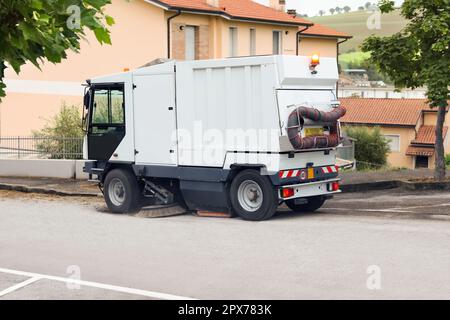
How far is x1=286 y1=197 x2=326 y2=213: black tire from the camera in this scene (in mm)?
15406

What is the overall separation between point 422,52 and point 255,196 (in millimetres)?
7721

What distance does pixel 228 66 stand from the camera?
46.6 ft

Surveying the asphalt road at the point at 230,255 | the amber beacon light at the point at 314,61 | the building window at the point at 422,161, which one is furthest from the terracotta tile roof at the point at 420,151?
the amber beacon light at the point at 314,61

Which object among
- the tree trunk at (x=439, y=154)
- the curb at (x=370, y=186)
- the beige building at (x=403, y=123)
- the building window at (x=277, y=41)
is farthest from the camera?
the beige building at (x=403, y=123)

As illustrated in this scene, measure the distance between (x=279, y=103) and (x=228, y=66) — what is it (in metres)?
1.30

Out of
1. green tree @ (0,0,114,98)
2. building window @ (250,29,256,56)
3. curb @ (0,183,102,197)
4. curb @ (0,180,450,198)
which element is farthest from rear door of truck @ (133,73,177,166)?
building window @ (250,29,256,56)

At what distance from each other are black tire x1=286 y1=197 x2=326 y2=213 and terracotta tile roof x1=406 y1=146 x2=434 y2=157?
45.8 meters

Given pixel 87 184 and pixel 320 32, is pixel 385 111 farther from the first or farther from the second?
pixel 87 184

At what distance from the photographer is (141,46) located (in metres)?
33.7

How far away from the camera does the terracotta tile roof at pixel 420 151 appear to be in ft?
196

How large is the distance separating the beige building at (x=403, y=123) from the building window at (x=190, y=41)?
25860 millimetres

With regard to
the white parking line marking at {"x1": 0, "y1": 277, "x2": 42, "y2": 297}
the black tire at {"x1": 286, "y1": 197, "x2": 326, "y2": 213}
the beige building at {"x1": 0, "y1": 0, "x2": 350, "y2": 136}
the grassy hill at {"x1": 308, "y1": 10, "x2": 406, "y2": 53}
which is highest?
the grassy hill at {"x1": 308, "y1": 10, "x2": 406, "y2": 53}

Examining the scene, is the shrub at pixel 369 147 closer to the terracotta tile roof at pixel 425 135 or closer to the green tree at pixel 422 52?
the terracotta tile roof at pixel 425 135

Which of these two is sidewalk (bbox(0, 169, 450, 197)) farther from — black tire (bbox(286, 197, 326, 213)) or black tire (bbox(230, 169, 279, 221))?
black tire (bbox(230, 169, 279, 221))
